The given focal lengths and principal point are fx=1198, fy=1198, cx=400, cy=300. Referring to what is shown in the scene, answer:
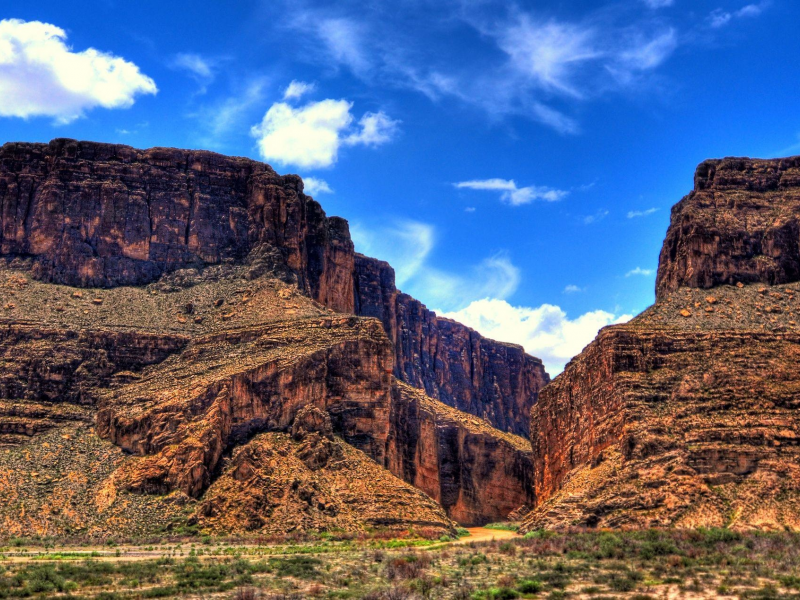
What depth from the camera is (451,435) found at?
480 ft

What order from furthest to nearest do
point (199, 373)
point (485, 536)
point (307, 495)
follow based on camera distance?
point (485, 536) < point (199, 373) < point (307, 495)

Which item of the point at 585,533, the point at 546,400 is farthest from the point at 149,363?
the point at 585,533

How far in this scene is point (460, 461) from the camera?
146125 mm

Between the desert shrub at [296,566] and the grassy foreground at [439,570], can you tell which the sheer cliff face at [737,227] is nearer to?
the grassy foreground at [439,570]

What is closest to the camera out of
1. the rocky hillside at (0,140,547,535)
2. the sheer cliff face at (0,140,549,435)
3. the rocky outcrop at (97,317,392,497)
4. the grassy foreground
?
the grassy foreground

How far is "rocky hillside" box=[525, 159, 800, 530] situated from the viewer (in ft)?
275

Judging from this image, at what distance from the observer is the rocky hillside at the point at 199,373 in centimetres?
9169

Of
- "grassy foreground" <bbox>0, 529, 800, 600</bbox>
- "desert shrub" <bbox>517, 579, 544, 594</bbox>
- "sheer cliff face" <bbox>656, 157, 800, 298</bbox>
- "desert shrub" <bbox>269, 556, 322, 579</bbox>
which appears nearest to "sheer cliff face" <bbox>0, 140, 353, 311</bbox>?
"sheer cliff face" <bbox>656, 157, 800, 298</bbox>

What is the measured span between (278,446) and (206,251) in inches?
1590

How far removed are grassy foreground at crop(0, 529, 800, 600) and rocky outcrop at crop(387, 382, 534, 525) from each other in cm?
5847

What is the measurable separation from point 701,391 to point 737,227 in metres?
29.9

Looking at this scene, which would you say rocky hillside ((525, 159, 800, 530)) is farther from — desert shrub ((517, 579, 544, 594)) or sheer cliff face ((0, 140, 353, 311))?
sheer cliff face ((0, 140, 353, 311))

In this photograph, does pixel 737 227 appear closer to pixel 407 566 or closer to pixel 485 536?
pixel 485 536

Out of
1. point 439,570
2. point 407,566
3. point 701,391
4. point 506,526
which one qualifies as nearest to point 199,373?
point 506,526
